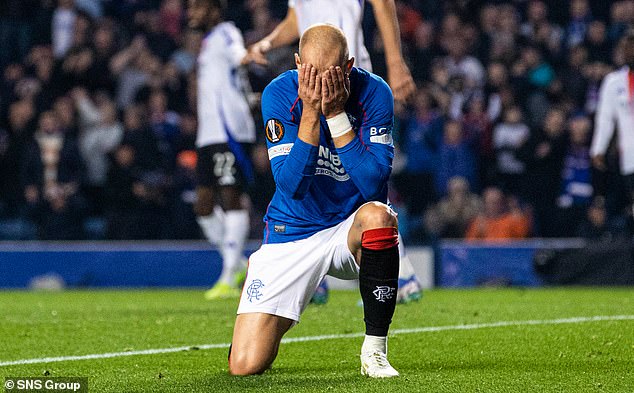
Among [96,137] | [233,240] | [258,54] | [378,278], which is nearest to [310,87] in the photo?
[378,278]

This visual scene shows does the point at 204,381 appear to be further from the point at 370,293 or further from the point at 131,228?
the point at 131,228

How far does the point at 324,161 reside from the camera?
5.39m

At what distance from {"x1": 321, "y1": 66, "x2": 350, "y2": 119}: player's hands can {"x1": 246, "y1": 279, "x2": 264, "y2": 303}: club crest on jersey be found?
85cm

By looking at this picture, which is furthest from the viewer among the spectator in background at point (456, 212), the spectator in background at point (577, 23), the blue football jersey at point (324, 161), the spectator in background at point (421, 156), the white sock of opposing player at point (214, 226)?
the spectator in background at point (577, 23)

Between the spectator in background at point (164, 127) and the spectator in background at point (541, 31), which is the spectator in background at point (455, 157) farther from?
the spectator in background at point (164, 127)

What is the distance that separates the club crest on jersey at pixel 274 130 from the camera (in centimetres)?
540

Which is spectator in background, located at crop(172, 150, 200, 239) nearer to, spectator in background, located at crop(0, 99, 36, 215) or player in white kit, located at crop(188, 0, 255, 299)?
spectator in background, located at crop(0, 99, 36, 215)

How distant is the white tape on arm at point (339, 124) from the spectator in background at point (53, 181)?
29.8ft

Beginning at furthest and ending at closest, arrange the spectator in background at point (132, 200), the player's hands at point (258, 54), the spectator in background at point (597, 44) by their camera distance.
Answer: the spectator in background at point (597, 44), the spectator in background at point (132, 200), the player's hands at point (258, 54)

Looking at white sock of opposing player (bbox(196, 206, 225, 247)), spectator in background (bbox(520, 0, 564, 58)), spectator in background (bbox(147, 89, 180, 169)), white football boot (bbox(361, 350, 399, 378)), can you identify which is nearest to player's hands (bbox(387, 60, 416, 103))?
white football boot (bbox(361, 350, 399, 378))

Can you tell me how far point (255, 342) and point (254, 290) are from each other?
0.87ft

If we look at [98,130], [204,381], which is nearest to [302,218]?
[204,381]

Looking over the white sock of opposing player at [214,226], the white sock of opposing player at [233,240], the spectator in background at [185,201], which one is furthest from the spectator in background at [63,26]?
the white sock of opposing player at [233,240]

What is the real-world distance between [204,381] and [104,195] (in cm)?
930
